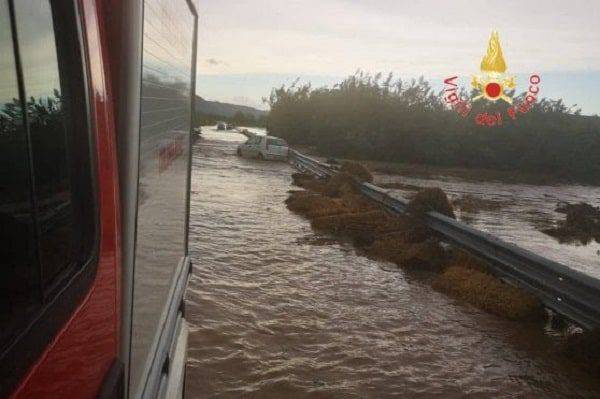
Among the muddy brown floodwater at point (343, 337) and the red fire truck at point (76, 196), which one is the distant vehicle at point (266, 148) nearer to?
the muddy brown floodwater at point (343, 337)

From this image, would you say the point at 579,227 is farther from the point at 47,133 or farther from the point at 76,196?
the point at 47,133

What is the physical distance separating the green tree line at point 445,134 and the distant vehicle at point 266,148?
10.5 metres

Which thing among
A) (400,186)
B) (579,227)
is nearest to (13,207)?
(579,227)

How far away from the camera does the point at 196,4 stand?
409 centimetres

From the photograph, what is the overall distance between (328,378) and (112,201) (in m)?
3.41

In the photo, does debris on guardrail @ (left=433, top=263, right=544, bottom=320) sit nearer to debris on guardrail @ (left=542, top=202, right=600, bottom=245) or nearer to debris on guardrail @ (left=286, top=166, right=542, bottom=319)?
debris on guardrail @ (left=286, top=166, right=542, bottom=319)

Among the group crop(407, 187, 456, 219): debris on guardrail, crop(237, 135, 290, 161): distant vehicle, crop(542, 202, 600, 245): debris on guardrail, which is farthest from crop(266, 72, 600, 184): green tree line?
crop(407, 187, 456, 219): debris on guardrail

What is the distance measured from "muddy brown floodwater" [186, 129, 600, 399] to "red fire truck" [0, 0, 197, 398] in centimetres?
252

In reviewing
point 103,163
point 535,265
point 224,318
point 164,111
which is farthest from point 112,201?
point 535,265

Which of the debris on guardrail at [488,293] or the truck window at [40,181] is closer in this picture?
the truck window at [40,181]

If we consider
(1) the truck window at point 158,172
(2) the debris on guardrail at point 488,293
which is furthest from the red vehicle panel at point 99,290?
(2) the debris on guardrail at point 488,293

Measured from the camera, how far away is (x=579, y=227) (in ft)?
43.9

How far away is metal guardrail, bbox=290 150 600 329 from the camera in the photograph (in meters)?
5.25

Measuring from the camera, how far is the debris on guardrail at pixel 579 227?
484 inches
